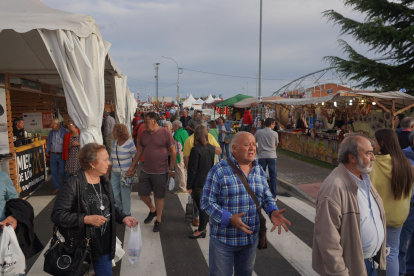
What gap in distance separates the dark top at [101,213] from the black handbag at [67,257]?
0.12 m

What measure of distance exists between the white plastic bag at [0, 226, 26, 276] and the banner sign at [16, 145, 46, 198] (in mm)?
4929

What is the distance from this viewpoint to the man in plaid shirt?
2.62m

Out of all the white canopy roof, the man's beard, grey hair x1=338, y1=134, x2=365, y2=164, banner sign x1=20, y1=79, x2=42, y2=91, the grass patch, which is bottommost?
the grass patch

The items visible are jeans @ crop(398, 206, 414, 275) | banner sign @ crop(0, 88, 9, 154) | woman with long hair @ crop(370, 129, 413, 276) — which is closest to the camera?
woman with long hair @ crop(370, 129, 413, 276)

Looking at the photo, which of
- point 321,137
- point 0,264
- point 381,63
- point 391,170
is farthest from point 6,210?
point 381,63

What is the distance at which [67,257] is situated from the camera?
2.61 m

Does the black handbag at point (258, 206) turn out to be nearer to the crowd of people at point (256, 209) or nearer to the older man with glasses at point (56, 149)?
the crowd of people at point (256, 209)

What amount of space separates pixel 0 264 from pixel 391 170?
3857 millimetres

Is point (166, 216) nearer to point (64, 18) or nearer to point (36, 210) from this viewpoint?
point (36, 210)

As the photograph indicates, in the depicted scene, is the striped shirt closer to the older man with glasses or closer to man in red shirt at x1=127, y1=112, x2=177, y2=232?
man in red shirt at x1=127, y1=112, x2=177, y2=232

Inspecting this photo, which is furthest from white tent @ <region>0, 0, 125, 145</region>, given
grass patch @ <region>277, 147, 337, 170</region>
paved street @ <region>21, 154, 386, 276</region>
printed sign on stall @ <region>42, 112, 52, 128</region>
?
grass patch @ <region>277, 147, 337, 170</region>

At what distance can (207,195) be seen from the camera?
8.75ft

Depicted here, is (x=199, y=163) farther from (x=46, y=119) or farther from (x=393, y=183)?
(x=46, y=119)

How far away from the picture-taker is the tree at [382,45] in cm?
1340
